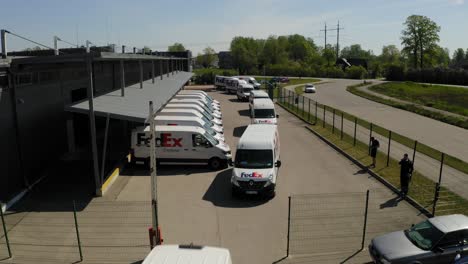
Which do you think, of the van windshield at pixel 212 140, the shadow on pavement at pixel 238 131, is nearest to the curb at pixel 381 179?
the shadow on pavement at pixel 238 131

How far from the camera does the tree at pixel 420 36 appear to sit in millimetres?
98000

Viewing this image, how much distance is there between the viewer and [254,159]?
15773mm

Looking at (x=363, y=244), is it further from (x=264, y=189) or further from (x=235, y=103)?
(x=235, y=103)

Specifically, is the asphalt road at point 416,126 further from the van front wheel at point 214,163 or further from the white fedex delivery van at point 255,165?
the van front wheel at point 214,163

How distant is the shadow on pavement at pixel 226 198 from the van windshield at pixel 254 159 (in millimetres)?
1155

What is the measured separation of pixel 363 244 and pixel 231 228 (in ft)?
12.4

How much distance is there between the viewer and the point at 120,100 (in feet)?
64.5

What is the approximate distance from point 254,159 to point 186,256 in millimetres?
8895

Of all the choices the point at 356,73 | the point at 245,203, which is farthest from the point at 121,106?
the point at 356,73

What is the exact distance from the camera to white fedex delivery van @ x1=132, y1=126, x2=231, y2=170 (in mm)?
18406

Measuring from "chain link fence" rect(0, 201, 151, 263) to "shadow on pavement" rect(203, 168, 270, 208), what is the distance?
2397 millimetres

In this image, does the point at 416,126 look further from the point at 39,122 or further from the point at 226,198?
the point at 39,122

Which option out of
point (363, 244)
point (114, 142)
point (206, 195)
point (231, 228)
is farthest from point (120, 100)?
point (363, 244)

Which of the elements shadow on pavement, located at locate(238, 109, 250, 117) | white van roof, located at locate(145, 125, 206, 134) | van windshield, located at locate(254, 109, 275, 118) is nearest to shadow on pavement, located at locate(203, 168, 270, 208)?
white van roof, located at locate(145, 125, 206, 134)
